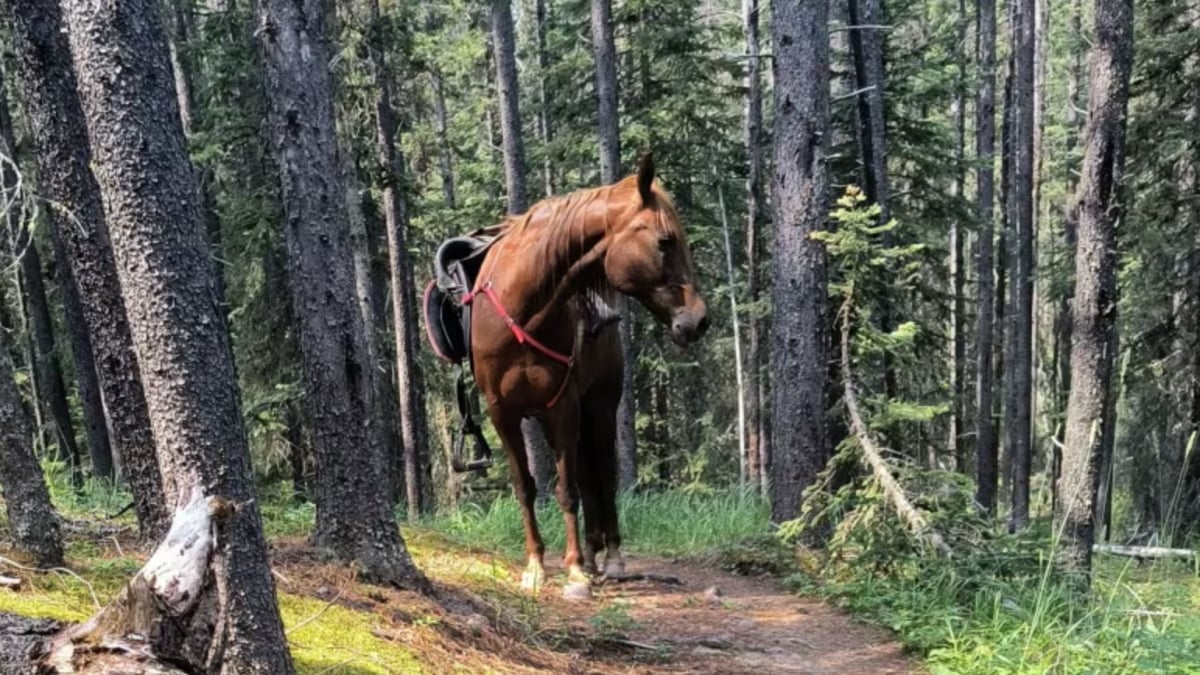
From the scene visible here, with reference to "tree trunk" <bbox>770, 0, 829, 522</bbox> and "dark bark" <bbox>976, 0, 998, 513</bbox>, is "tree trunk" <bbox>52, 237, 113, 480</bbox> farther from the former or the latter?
"dark bark" <bbox>976, 0, 998, 513</bbox>

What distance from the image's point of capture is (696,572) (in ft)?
23.0

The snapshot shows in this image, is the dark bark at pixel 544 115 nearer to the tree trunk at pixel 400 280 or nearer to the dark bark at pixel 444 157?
the dark bark at pixel 444 157

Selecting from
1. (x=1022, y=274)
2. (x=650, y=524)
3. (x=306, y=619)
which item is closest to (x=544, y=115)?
(x=1022, y=274)

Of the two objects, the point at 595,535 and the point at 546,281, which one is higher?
the point at 546,281

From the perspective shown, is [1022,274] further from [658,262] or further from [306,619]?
[306,619]

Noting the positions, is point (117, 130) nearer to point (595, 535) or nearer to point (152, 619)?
point (152, 619)

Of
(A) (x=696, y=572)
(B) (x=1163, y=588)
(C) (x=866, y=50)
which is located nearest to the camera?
(B) (x=1163, y=588)

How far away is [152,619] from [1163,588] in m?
6.85

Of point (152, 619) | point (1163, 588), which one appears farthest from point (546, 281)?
point (1163, 588)

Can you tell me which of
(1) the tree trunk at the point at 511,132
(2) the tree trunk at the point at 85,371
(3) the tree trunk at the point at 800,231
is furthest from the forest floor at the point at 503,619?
(2) the tree trunk at the point at 85,371

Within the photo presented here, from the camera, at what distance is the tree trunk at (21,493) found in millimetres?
3752

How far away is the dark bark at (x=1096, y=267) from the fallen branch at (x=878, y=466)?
2.92 ft

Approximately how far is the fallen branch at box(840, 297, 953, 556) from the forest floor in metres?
0.76

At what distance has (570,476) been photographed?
5.86m
